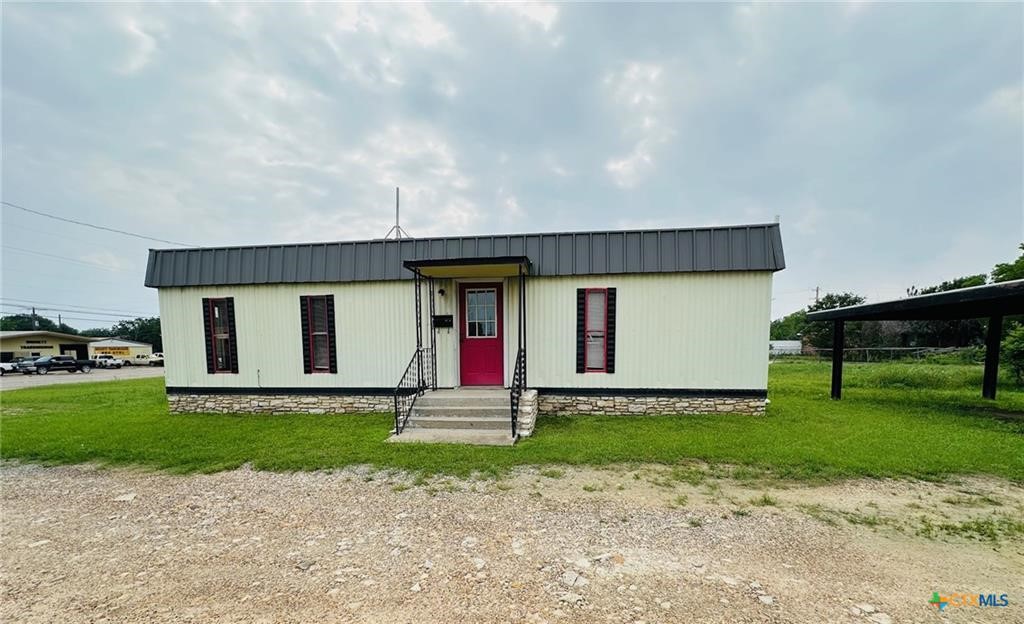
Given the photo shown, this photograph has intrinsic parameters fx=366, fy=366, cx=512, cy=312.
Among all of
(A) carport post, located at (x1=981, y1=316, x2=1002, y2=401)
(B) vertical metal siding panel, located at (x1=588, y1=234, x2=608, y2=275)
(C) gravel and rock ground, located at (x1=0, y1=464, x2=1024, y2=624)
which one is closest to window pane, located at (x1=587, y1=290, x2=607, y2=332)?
(B) vertical metal siding panel, located at (x1=588, y1=234, x2=608, y2=275)

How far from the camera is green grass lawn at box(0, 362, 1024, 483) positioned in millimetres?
4691

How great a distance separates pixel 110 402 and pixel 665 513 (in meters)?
14.4

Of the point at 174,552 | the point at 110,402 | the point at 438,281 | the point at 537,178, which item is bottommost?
the point at 110,402

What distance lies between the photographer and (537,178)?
14219 millimetres

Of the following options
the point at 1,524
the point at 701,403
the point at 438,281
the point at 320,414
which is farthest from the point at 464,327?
the point at 1,524

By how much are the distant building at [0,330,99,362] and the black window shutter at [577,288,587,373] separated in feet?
174

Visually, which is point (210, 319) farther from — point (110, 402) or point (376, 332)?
point (110, 402)

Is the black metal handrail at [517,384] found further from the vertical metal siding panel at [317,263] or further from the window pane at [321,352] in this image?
the vertical metal siding panel at [317,263]

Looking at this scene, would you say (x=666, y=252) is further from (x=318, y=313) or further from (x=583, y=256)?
(x=318, y=313)

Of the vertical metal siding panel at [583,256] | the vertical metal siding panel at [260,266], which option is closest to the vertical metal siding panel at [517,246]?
the vertical metal siding panel at [583,256]

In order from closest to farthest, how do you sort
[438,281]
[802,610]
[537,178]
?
[802,610] → [438,281] → [537,178]

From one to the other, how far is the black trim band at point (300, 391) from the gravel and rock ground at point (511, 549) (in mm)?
3534

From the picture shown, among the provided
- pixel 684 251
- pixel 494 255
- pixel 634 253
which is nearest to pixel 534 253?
pixel 494 255

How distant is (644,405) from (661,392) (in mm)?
420
